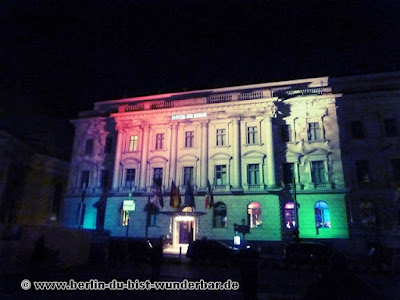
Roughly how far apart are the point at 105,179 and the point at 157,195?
884cm

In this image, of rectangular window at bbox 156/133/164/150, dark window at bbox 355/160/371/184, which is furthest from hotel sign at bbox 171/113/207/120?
dark window at bbox 355/160/371/184

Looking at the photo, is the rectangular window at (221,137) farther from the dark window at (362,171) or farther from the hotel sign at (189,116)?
the dark window at (362,171)

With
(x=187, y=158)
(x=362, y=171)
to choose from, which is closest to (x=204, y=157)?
(x=187, y=158)

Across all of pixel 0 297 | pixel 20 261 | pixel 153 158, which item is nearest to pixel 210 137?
pixel 153 158

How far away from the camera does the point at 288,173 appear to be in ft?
97.6

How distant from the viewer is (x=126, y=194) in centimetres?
3256

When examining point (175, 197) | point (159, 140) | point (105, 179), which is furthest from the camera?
point (105, 179)

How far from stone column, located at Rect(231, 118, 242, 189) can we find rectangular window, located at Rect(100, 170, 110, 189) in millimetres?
15376

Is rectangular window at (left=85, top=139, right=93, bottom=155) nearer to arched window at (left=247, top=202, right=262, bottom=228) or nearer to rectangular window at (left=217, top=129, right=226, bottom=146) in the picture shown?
rectangular window at (left=217, top=129, right=226, bottom=146)

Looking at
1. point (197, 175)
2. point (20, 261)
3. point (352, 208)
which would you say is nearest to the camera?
point (20, 261)

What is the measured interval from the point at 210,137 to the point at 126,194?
11603 mm

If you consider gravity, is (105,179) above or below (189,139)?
below

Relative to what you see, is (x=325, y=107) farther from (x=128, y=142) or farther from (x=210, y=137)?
(x=128, y=142)

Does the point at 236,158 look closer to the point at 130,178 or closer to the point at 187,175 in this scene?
the point at 187,175
